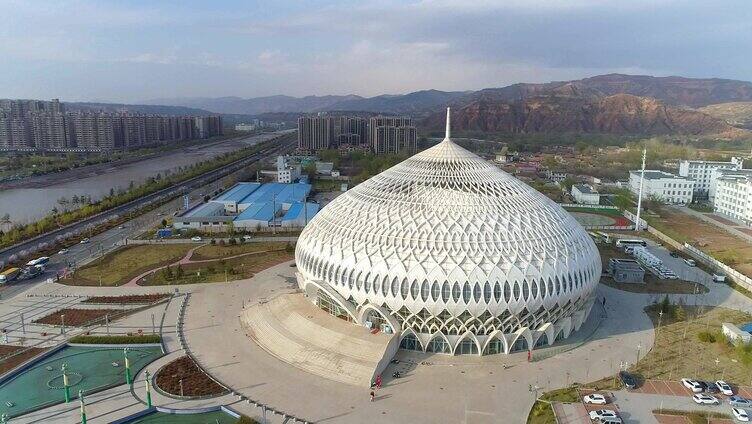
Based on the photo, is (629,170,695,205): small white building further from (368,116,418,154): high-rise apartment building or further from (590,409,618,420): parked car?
(368,116,418,154): high-rise apartment building

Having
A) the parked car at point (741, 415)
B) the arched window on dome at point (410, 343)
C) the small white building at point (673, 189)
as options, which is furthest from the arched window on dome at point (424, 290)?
the small white building at point (673, 189)

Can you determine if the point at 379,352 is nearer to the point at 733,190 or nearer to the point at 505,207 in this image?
the point at 505,207

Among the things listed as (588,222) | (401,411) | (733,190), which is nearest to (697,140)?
(733,190)

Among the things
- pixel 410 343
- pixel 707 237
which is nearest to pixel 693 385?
pixel 410 343

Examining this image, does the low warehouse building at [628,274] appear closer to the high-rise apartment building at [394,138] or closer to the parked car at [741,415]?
the parked car at [741,415]

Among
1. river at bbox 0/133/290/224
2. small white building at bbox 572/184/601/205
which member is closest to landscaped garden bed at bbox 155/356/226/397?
river at bbox 0/133/290/224
